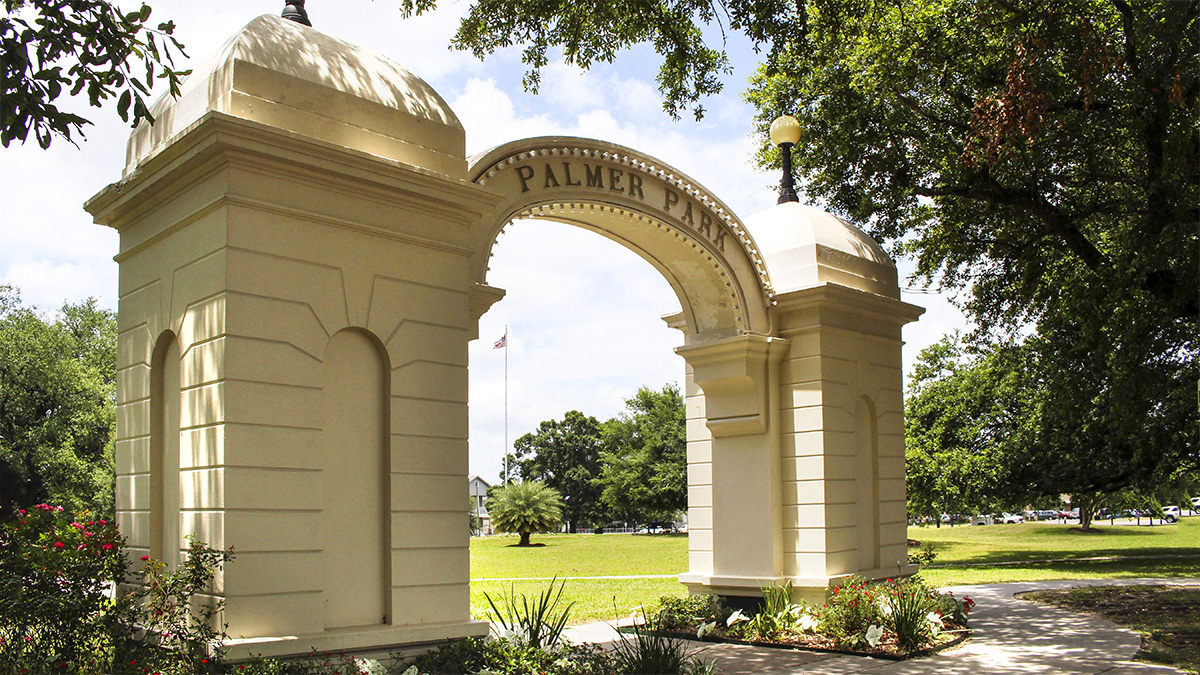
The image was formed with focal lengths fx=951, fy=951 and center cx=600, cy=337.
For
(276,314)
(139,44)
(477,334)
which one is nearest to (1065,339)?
(477,334)

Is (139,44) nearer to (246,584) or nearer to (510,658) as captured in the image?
(246,584)

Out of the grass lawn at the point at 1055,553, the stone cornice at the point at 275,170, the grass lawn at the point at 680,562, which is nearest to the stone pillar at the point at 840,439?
the grass lawn at the point at 680,562

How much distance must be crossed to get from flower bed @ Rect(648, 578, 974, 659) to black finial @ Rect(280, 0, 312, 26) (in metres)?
6.63

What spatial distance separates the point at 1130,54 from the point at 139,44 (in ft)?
35.2

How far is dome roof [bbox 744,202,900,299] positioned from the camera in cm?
1212

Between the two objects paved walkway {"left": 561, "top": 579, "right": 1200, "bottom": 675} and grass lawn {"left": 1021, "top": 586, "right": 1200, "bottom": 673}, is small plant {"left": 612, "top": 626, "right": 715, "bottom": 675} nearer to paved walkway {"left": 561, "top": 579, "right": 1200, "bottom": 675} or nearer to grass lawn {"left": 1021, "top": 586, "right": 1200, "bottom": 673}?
paved walkway {"left": 561, "top": 579, "right": 1200, "bottom": 675}

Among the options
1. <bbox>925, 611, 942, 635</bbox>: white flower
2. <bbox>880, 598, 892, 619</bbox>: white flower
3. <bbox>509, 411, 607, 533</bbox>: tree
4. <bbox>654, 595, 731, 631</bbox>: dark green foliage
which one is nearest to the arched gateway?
<bbox>654, 595, 731, 631</bbox>: dark green foliage

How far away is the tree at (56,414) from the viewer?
29.1 meters

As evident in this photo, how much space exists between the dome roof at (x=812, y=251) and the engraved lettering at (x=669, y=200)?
1.83m

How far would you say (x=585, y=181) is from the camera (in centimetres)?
1015

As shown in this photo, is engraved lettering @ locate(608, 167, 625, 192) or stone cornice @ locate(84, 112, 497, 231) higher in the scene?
engraved lettering @ locate(608, 167, 625, 192)

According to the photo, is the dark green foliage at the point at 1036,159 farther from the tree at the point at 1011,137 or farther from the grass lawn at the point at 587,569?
the grass lawn at the point at 587,569

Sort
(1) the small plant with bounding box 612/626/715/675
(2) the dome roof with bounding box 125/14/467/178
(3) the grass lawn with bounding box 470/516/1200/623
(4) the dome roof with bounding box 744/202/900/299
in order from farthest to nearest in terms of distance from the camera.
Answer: (3) the grass lawn with bounding box 470/516/1200/623
(4) the dome roof with bounding box 744/202/900/299
(1) the small plant with bounding box 612/626/715/675
(2) the dome roof with bounding box 125/14/467/178

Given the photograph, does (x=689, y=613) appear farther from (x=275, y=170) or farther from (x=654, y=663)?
(x=275, y=170)
